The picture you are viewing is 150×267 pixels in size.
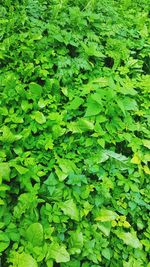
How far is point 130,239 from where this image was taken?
2836 mm

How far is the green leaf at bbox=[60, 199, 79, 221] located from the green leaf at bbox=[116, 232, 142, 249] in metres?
0.50

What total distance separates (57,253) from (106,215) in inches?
23.8


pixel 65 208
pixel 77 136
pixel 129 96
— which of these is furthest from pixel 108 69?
pixel 65 208

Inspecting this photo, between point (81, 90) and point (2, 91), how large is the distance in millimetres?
846

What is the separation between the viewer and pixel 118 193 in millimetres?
2998

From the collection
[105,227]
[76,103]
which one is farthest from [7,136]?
[105,227]

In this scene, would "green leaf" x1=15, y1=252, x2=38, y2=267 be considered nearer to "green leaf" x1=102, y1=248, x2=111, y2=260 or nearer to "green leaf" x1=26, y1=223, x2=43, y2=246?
"green leaf" x1=26, y1=223, x2=43, y2=246

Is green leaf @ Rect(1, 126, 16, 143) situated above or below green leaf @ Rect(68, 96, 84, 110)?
below

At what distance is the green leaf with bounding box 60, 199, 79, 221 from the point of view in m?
2.61

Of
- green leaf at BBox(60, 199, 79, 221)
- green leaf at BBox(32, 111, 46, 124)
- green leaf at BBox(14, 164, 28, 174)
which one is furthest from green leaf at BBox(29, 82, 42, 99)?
green leaf at BBox(60, 199, 79, 221)

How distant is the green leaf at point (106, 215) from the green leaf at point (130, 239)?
0.61ft

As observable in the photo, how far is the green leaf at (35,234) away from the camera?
2.43 metres

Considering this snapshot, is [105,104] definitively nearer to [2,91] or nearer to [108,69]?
[108,69]

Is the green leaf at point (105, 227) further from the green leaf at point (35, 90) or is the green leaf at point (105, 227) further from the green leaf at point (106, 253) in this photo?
the green leaf at point (35, 90)
